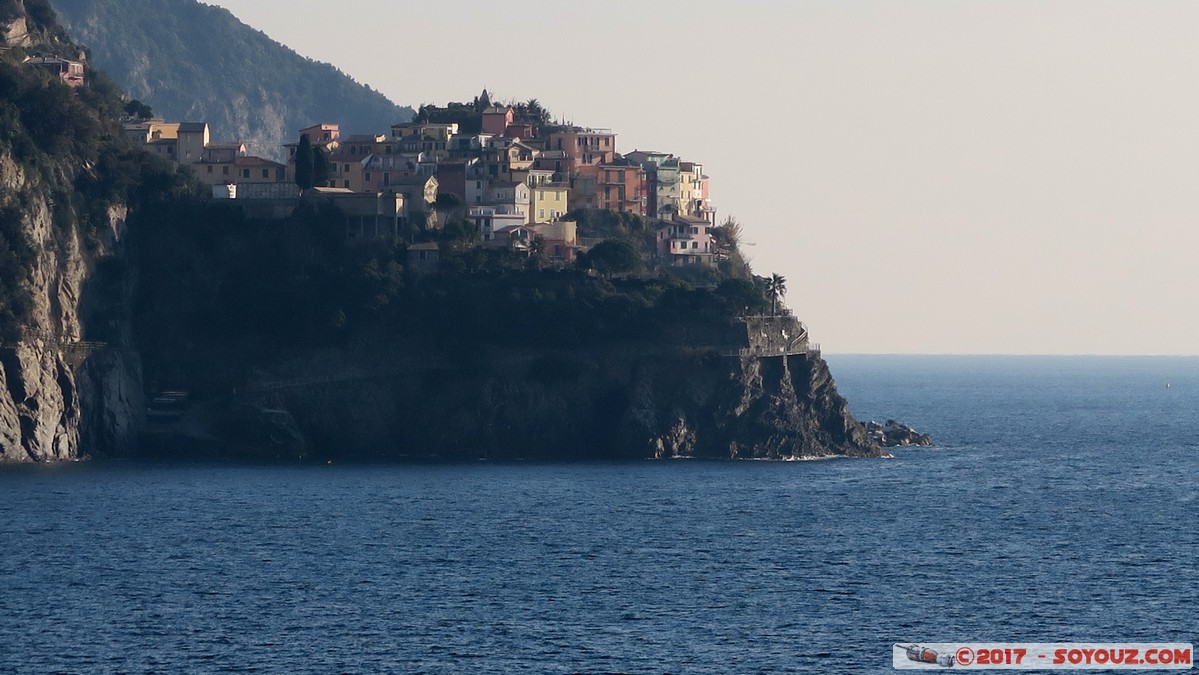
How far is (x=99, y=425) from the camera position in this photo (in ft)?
437

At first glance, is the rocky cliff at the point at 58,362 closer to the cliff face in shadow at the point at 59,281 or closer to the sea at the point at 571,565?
the cliff face in shadow at the point at 59,281

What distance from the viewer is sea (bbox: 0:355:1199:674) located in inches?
2852

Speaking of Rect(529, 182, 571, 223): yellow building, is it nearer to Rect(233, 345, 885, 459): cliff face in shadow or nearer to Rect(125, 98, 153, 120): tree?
Rect(233, 345, 885, 459): cliff face in shadow

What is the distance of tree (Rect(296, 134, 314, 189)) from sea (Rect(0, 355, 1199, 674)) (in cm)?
2908

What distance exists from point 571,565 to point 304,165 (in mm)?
68404

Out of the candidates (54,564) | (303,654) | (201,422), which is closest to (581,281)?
(201,422)

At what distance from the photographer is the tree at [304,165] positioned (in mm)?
151875

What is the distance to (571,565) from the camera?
91.1 m

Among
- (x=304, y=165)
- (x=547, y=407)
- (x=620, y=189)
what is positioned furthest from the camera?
(x=620, y=189)

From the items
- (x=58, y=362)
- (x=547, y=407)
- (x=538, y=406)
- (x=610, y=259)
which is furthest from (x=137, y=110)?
(x=547, y=407)

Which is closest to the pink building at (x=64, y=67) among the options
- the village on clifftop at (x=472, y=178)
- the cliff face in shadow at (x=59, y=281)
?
the village on clifftop at (x=472, y=178)

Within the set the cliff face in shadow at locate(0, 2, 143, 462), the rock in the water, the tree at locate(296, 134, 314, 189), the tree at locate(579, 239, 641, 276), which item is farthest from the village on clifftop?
the rock in the water

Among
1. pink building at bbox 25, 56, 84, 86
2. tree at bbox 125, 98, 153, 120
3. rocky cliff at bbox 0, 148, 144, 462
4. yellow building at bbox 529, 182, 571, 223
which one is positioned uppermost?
pink building at bbox 25, 56, 84, 86

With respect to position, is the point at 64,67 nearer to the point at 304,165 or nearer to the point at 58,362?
the point at 304,165
